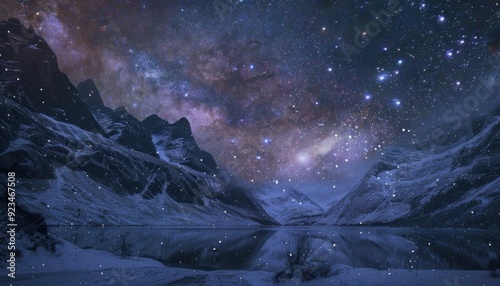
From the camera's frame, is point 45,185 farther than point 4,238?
Yes

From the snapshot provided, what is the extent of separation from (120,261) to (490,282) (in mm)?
28808

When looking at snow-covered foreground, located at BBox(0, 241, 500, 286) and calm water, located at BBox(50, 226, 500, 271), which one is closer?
→ snow-covered foreground, located at BBox(0, 241, 500, 286)

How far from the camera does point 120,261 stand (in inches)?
1053

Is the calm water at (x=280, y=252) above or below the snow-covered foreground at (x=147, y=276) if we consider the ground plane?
above

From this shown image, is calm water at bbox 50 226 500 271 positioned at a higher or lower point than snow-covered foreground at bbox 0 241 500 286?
higher

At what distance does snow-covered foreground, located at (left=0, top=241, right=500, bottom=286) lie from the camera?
18.2 metres

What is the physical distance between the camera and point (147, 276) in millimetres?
20812

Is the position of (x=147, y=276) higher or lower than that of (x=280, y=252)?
lower

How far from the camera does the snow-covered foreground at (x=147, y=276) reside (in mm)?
18234

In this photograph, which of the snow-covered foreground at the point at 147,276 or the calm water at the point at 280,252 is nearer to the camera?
the snow-covered foreground at the point at 147,276

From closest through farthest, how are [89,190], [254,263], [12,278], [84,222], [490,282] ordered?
[12,278] → [490,282] → [254,263] → [84,222] → [89,190]

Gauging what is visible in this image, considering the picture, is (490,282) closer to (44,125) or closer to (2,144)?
(2,144)

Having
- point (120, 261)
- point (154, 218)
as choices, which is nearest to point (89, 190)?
point (154, 218)

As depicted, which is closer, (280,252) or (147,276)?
(147,276)
